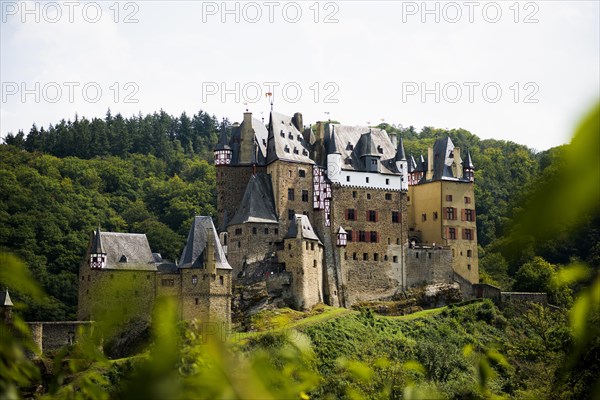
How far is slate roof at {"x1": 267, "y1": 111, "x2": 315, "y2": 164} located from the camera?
58719mm

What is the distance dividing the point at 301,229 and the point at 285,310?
4.89 m

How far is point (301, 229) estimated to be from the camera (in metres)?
55.5

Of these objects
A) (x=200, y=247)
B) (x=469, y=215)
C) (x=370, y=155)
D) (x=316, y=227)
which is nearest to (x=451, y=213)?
(x=469, y=215)

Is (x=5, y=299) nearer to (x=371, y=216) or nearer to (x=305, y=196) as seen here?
(x=305, y=196)

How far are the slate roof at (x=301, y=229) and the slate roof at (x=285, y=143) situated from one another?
4065mm

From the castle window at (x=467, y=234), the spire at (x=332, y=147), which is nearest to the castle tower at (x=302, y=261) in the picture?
the spire at (x=332, y=147)

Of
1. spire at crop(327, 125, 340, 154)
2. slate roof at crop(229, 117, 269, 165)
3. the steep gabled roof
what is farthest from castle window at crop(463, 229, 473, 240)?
slate roof at crop(229, 117, 269, 165)

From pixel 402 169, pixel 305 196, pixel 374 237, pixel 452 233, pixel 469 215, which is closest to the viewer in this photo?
pixel 305 196

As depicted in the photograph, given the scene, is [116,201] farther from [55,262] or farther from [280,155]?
[280,155]

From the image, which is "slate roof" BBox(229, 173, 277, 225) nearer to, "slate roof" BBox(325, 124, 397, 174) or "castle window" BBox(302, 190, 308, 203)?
"castle window" BBox(302, 190, 308, 203)

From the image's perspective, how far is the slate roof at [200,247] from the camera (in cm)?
5244

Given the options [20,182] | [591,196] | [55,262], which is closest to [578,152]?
[591,196]

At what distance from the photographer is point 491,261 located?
237 ft

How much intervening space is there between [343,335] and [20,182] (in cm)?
4164
